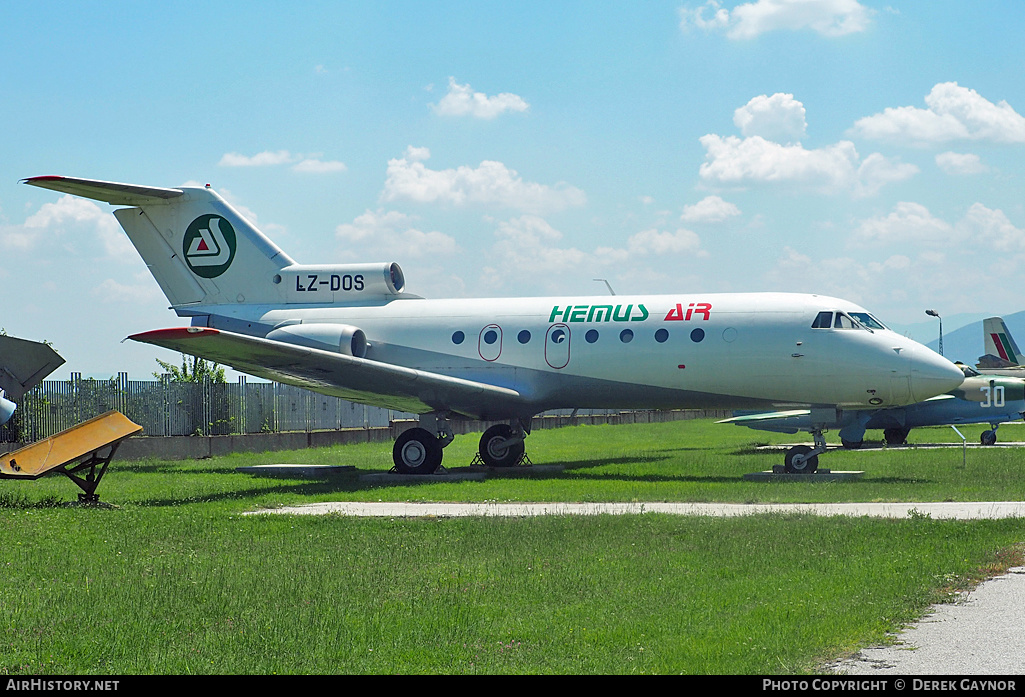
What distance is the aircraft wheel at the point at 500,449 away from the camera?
80.1 ft

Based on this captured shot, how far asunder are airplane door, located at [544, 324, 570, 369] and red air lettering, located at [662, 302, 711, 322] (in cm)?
215

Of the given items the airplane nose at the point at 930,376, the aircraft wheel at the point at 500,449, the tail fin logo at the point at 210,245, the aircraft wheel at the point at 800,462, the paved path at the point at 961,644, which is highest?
the tail fin logo at the point at 210,245

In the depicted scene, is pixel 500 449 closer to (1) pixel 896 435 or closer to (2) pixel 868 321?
(2) pixel 868 321

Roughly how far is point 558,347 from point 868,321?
20.6 ft

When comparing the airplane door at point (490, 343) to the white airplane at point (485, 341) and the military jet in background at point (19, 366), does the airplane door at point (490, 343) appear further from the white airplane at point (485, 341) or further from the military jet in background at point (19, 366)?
the military jet in background at point (19, 366)

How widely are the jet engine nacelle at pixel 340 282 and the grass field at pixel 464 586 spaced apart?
8806 millimetres

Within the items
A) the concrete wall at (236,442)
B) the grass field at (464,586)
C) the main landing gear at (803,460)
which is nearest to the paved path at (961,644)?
the grass field at (464,586)

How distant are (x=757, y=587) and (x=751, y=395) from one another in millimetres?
12616

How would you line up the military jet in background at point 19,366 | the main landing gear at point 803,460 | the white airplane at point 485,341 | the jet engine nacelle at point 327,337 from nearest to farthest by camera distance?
the military jet in background at point 19,366, the white airplane at point 485,341, the main landing gear at point 803,460, the jet engine nacelle at point 327,337

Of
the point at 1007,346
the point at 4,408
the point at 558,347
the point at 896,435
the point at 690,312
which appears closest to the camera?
the point at 4,408

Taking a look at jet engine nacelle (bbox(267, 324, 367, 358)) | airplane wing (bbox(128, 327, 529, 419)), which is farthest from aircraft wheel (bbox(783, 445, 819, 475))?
jet engine nacelle (bbox(267, 324, 367, 358))

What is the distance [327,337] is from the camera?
23.1 m

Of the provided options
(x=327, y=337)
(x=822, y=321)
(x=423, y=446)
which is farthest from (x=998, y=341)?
(x=327, y=337)

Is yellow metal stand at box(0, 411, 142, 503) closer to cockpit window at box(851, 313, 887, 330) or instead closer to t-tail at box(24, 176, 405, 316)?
t-tail at box(24, 176, 405, 316)
